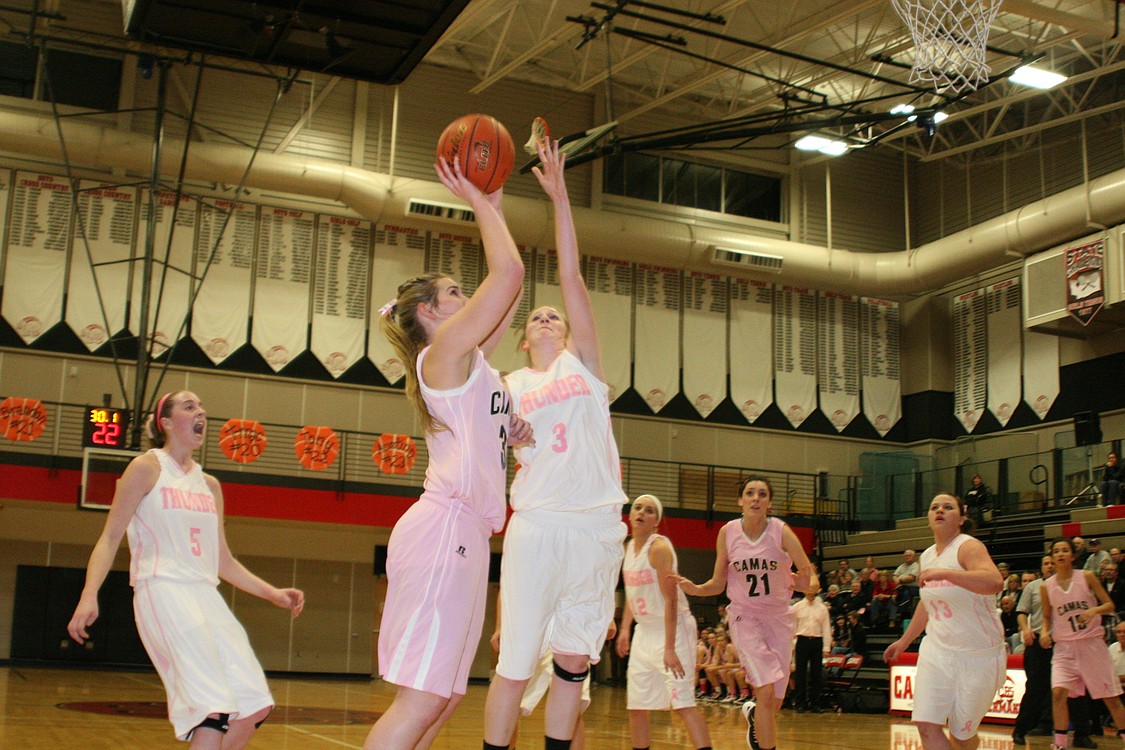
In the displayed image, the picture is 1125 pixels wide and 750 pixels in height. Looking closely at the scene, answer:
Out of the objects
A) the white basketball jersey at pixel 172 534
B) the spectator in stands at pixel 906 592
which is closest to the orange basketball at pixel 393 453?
the spectator in stands at pixel 906 592

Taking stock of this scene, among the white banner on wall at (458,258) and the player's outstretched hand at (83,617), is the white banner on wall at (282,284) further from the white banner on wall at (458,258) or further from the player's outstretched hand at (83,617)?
the player's outstretched hand at (83,617)

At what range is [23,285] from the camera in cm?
1847

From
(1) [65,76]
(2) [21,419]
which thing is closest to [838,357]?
(2) [21,419]

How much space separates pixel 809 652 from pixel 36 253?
1352cm

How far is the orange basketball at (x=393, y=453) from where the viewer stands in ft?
61.3

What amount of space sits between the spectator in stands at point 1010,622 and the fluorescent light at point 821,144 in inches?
331

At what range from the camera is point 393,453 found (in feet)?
61.5

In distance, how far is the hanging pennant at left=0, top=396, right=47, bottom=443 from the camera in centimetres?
1661

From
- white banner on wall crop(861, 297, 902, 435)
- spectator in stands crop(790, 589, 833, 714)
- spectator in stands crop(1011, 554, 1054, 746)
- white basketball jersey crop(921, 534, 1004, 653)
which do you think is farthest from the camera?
white banner on wall crop(861, 297, 902, 435)

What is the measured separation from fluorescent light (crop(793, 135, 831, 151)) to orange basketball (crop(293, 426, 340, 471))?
358 inches

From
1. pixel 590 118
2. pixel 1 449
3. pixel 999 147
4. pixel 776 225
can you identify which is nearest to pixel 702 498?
pixel 776 225

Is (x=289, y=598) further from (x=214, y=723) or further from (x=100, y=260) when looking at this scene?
(x=100, y=260)

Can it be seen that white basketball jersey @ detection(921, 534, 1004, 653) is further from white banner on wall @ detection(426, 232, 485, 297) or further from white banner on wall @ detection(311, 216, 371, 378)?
white banner on wall @ detection(426, 232, 485, 297)

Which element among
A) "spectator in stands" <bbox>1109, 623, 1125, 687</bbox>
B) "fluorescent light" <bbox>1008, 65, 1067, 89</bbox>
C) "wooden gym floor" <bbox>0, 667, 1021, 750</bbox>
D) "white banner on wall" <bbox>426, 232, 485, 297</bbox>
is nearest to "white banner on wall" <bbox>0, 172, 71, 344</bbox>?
"wooden gym floor" <bbox>0, 667, 1021, 750</bbox>
